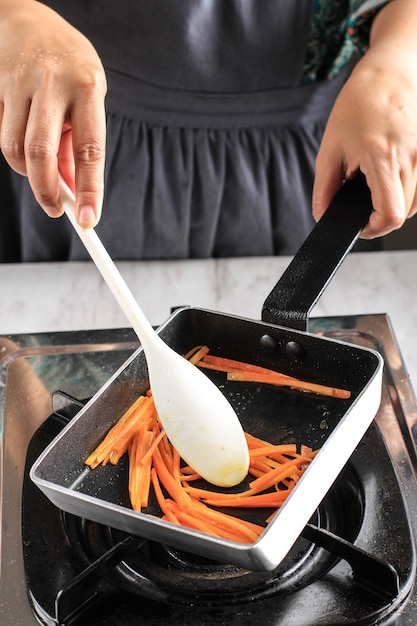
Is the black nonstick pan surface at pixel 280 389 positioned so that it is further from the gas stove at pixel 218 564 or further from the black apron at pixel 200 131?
the black apron at pixel 200 131

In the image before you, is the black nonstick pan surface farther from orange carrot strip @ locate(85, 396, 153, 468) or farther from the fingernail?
the fingernail

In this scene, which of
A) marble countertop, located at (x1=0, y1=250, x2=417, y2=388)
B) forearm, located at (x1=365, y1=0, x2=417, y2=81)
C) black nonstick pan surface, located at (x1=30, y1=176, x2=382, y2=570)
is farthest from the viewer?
marble countertop, located at (x1=0, y1=250, x2=417, y2=388)

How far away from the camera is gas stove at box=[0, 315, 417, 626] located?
62cm

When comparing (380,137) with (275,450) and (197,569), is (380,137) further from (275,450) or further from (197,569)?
(197,569)

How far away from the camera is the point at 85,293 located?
107 centimetres

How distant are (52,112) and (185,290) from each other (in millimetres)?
418

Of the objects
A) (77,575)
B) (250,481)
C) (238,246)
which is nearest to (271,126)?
(238,246)

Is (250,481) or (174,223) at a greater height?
(250,481)

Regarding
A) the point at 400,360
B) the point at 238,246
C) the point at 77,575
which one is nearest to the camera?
the point at 77,575

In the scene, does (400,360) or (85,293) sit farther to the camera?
(85,293)

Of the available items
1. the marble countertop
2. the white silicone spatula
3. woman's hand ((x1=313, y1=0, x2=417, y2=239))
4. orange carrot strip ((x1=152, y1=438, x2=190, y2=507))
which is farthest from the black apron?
orange carrot strip ((x1=152, y1=438, x2=190, y2=507))

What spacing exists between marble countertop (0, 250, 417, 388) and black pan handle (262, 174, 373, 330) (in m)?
0.23

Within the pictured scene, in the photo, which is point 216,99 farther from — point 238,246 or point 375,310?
point 375,310

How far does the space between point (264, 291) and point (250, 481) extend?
0.42m
